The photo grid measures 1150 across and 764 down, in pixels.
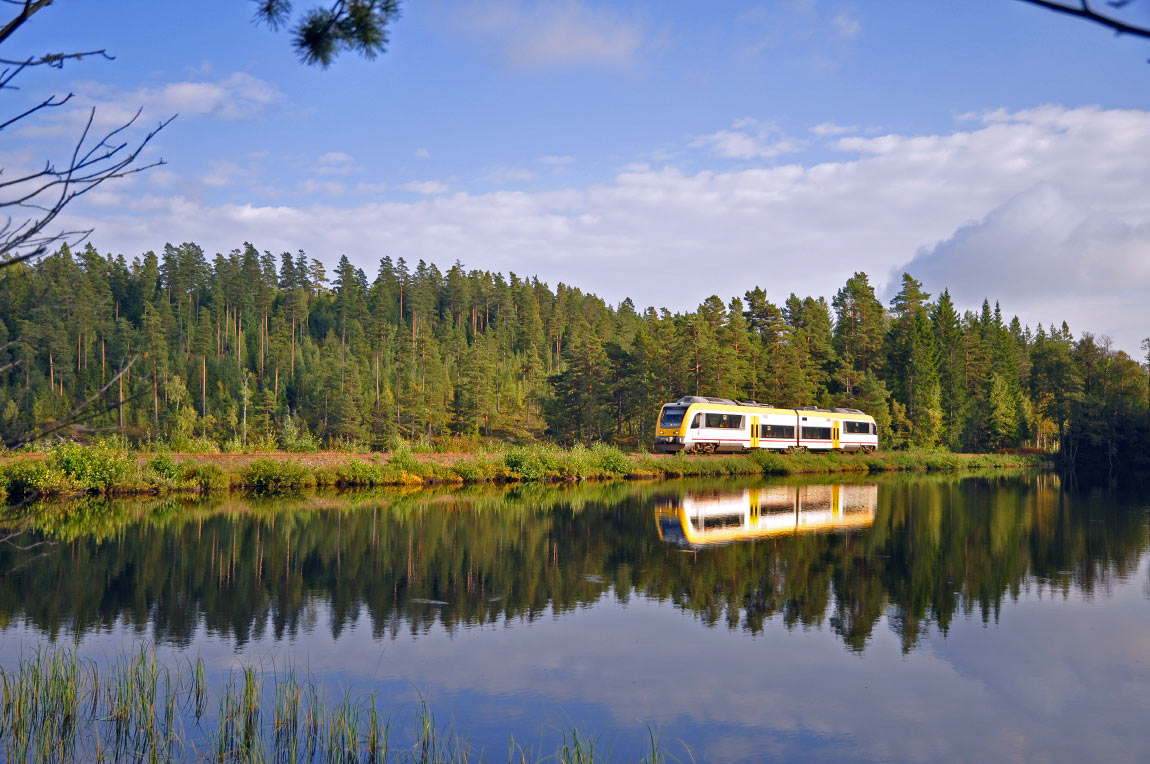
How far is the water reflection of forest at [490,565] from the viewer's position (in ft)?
45.3

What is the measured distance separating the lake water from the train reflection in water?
0.77 ft

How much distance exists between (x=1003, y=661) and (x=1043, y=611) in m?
3.72

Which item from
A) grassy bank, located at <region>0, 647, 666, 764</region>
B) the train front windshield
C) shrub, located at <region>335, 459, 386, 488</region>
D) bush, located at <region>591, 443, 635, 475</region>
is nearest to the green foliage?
bush, located at <region>591, 443, 635, 475</region>

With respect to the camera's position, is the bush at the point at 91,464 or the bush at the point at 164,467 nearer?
the bush at the point at 91,464

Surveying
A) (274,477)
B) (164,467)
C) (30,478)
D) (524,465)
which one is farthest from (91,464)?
(524,465)

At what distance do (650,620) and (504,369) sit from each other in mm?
78979

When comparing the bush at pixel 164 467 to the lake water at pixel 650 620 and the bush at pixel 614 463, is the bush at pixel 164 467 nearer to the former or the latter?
the lake water at pixel 650 620

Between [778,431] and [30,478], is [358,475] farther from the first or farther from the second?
[778,431]

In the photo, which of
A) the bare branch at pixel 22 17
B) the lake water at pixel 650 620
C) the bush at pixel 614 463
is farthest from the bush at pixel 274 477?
the bare branch at pixel 22 17

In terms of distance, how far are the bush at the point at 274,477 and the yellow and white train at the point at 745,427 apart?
2003 centimetres

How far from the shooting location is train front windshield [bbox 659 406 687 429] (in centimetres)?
4472

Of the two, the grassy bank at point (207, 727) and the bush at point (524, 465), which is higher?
the bush at point (524, 465)

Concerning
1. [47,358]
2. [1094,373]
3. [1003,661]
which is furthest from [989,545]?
[47,358]

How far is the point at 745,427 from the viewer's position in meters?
46.9
